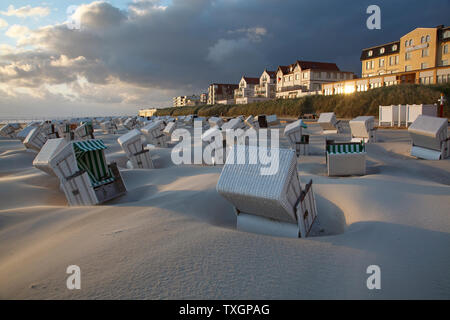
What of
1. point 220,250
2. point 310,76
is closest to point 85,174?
point 220,250

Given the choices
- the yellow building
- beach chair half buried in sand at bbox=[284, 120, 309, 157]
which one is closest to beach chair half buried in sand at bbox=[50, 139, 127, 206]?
beach chair half buried in sand at bbox=[284, 120, 309, 157]

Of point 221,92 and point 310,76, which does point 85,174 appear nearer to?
point 310,76

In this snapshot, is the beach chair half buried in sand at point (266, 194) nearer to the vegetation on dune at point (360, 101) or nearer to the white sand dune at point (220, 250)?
the white sand dune at point (220, 250)

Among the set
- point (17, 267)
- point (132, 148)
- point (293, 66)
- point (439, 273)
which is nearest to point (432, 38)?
point (293, 66)

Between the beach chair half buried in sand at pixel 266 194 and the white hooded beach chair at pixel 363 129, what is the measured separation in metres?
13.1

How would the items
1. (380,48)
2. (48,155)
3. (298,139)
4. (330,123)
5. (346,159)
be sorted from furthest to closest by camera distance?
(380,48)
(330,123)
(298,139)
(346,159)
(48,155)

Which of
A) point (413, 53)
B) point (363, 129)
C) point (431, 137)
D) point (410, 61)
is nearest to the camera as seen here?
point (431, 137)

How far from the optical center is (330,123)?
22.1 metres

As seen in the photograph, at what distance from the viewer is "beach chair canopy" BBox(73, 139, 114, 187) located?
8.64 meters

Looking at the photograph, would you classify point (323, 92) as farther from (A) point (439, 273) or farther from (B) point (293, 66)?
(A) point (439, 273)

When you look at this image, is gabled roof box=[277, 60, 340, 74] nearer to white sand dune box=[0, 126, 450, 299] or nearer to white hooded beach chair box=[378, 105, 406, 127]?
white hooded beach chair box=[378, 105, 406, 127]

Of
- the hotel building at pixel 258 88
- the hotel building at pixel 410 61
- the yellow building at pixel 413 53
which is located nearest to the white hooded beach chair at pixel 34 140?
the hotel building at pixel 410 61

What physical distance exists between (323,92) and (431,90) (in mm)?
21463

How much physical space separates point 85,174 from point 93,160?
1.15 metres
